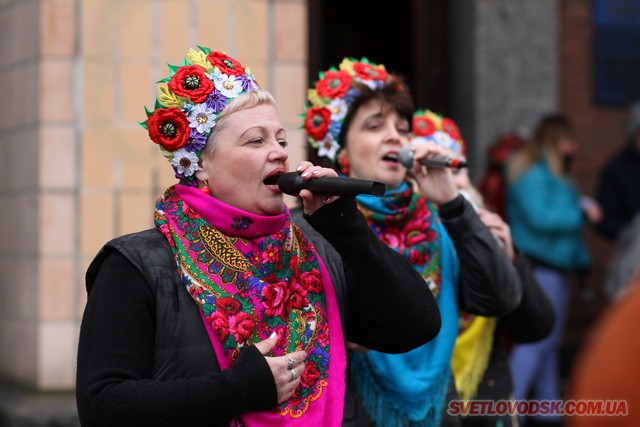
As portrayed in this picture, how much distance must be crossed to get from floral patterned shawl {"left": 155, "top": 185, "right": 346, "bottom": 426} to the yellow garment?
1243mm

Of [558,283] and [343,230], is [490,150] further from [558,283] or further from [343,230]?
[343,230]

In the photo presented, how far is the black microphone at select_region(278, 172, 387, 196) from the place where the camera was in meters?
2.64

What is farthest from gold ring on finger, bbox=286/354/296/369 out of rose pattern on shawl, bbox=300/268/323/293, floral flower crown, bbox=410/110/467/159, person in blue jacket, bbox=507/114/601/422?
person in blue jacket, bbox=507/114/601/422

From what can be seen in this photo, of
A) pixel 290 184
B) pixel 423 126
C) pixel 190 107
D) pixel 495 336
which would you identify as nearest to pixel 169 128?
pixel 190 107

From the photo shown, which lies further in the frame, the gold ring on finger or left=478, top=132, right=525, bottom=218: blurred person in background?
left=478, top=132, right=525, bottom=218: blurred person in background

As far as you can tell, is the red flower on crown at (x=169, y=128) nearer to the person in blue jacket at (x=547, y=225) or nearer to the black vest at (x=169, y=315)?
the black vest at (x=169, y=315)

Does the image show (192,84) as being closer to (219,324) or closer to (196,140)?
(196,140)

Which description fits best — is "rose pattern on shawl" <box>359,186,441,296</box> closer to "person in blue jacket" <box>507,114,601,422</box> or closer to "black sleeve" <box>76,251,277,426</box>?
"black sleeve" <box>76,251,277,426</box>

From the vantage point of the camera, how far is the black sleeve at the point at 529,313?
3861mm

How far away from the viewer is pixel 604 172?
748cm

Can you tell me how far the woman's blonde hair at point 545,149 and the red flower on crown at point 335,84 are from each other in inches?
130

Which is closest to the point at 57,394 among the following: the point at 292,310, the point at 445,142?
the point at 445,142

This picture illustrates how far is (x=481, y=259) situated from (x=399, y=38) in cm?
495

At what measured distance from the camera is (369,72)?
390cm
